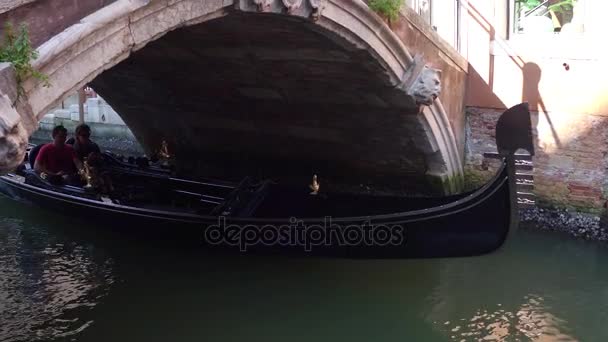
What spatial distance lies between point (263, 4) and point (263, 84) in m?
1.36

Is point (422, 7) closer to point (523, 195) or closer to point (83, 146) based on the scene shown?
point (523, 195)

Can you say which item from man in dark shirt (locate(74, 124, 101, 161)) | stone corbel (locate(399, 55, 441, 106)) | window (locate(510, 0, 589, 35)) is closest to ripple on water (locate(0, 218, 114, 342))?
man in dark shirt (locate(74, 124, 101, 161))

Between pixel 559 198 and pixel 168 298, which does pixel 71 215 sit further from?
pixel 559 198

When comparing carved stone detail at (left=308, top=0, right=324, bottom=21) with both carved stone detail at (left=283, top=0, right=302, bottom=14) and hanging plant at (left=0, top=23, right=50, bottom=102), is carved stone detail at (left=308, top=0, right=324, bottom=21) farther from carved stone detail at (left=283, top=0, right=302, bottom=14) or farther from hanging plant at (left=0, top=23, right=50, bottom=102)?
hanging plant at (left=0, top=23, right=50, bottom=102)

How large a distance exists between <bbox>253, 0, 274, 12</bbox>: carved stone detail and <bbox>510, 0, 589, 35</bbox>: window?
179 centimetres

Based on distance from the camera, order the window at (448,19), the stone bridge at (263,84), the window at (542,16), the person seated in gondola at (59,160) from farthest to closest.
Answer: the person seated in gondola at (59,160) → the window at (448,19) → the window at (542,16) → the stone bridge at (263,84)

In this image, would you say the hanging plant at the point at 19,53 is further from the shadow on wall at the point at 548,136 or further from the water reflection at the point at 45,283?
the shadow on wall at the point at 548,136

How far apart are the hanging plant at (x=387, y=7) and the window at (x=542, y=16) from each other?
0.99 meters

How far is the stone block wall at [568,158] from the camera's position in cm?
355

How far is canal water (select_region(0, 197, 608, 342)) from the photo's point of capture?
2791 mm

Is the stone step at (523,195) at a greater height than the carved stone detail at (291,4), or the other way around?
the carved stone detail at (291,4)

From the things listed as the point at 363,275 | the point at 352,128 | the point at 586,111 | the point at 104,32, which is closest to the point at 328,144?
the point at 352,128

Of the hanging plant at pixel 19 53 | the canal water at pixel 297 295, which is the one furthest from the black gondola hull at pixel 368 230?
the hanging plant at pixel 19 53

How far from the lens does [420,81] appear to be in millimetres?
3361
